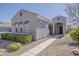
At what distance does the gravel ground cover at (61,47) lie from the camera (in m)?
4.28

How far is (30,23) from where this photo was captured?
177 inches

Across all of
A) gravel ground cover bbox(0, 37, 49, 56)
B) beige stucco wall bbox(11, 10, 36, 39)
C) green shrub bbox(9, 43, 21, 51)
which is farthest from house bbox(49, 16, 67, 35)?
green shrub bbox(9, 43, 21, 51)

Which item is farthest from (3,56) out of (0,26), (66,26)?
(66,26)

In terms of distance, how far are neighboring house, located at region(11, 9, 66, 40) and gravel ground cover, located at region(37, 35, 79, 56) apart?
0.73 ft

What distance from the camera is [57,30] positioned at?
15.1 feet

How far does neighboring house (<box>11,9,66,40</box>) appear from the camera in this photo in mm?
4406

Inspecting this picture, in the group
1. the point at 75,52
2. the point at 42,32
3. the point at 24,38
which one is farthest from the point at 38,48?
the point at 75,52

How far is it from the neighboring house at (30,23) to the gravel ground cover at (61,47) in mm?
223

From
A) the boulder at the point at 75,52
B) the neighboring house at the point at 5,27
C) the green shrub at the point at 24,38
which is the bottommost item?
the boulder at the point at 75,52

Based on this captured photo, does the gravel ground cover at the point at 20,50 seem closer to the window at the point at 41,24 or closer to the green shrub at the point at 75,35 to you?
the window at the point at 41,24

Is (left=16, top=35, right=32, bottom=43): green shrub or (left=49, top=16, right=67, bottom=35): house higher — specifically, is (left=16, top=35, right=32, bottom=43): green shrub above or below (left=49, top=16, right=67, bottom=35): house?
below

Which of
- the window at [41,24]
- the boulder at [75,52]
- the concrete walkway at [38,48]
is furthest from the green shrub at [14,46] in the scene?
the boulder at [75,52]

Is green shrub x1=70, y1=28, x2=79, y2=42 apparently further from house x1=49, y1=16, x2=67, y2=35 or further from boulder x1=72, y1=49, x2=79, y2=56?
boulder x1=72, y1=49, x2=79, y2=56

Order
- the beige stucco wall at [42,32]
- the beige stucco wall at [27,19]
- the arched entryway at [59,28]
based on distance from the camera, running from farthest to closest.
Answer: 1. the beige stucco wall at [42,32]
2. the arched entryway at [59,28]
3. the beige stucco wall at [27,19]
